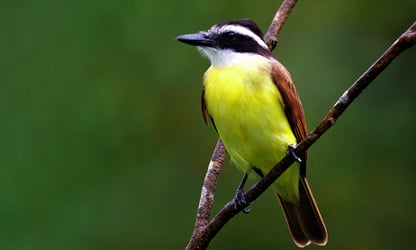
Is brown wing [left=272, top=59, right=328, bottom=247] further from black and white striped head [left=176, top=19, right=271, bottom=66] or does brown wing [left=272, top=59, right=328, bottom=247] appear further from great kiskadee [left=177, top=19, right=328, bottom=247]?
black and white striped head [left=176, top=19, right=271, bottom=66]

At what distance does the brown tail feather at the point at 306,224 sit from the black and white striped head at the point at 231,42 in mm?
676

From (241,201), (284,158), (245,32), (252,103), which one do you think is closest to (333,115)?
(284,158)

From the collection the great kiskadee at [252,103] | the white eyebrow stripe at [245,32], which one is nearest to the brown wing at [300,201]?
the great kiskadee at [252,103]

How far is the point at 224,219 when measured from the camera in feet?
9.61

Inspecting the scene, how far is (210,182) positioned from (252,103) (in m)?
0.58

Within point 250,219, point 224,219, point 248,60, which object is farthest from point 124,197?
point 224,219

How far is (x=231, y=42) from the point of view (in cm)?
405

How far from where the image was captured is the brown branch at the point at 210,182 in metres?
2.98

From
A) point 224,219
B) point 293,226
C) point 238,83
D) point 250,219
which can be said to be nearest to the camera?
point 224,219

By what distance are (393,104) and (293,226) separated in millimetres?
2169

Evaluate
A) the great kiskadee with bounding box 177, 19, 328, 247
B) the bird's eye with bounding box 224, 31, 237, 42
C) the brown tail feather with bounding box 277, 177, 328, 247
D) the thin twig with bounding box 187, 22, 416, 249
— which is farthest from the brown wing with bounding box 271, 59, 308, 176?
the thin twig with bounding box 187, 22, 416, 249

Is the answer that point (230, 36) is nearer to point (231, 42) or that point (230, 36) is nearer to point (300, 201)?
point (231, 42)

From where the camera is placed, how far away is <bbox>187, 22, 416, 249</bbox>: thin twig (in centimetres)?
239

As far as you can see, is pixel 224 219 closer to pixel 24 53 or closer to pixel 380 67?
pixel 380 67
